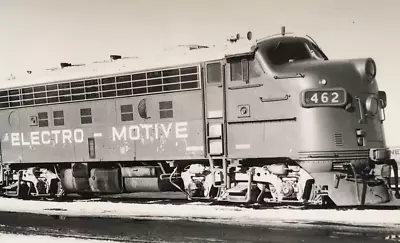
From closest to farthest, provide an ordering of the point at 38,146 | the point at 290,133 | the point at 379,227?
the point at 379,227 → the point at 290,133 → the point at 38,146

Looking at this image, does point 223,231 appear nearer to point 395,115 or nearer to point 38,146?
point 395,115

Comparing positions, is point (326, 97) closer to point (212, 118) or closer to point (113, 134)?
point (212, 118)

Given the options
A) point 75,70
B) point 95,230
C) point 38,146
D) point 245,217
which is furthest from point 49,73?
point 245,217

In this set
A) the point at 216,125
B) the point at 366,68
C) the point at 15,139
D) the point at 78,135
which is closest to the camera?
the point at 366,68

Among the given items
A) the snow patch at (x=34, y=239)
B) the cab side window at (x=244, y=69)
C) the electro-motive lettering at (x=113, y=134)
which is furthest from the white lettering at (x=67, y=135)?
the cab side window at (x=244, y=69)

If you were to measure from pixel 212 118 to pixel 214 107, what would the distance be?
13 cm

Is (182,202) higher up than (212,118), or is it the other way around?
(212,118)

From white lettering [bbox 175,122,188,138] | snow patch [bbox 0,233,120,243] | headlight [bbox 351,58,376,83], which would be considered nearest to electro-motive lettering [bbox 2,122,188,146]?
white lettering [bbox 175,122,188,138]

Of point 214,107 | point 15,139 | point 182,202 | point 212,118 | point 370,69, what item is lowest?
point 182,202

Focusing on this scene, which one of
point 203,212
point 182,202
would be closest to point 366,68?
point 203,212

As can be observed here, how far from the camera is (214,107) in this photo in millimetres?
6398

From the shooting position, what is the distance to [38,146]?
7.95 m

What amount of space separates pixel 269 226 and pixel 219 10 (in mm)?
2193

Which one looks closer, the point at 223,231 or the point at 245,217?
the point at 223,231
